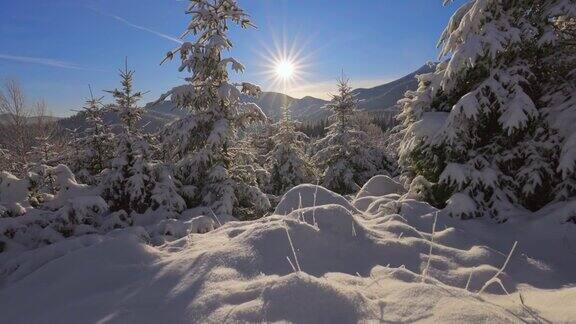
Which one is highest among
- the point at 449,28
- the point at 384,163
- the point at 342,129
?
the point at 449,28

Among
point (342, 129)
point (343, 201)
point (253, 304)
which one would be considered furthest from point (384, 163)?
point (253, 304)

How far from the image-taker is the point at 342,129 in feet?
72.9

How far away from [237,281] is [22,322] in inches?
74.4

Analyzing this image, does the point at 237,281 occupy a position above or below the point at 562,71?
below

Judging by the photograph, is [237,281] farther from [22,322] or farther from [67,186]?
[67,186]

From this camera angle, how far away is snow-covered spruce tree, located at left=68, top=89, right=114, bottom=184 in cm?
1522

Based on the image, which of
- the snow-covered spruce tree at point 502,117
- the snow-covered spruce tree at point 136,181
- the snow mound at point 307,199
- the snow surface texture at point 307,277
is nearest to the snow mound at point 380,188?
the snow-covered spruce tree at point 502,117

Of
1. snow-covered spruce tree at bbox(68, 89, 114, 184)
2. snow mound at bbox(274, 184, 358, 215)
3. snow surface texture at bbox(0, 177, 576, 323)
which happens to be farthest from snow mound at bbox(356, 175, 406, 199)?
snow-covered spruce tree at bbox(68, 89, 114, 184)

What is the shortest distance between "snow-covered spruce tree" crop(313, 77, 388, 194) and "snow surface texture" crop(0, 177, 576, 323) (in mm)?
15229

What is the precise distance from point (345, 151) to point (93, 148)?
44.1 feet

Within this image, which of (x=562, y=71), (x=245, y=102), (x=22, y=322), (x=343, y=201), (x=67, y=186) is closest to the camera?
(x=22, y=322)

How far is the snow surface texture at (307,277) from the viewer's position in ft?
8.99

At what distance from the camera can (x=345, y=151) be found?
21609mm

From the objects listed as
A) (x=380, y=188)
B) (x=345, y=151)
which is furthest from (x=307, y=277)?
(x=345, y=151)
